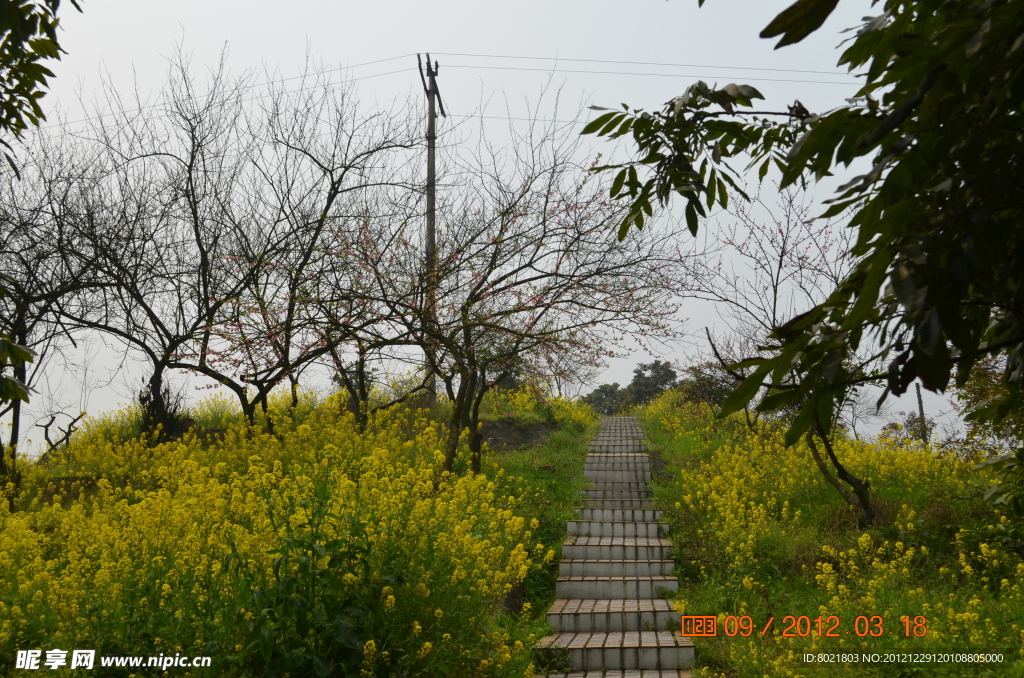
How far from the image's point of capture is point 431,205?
38.5 ft

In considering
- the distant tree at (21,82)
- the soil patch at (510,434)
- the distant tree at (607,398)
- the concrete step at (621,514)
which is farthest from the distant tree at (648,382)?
the distant tree at (21,82)

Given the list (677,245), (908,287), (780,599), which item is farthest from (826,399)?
(677,245)

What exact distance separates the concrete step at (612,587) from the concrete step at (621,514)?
2356 mm

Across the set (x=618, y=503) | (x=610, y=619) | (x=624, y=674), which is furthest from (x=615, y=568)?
(x=618, y=503)

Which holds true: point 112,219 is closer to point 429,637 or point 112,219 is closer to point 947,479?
point 429,637

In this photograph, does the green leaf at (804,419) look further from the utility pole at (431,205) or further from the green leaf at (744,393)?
the utility pole at (431,205)

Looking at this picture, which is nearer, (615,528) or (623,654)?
(623,654)

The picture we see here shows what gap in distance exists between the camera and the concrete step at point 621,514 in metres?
10.0

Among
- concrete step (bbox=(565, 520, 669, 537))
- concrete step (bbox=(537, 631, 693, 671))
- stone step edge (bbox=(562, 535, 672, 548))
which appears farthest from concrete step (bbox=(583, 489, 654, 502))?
concrete step (bbox=(537, 631, 693, 671))

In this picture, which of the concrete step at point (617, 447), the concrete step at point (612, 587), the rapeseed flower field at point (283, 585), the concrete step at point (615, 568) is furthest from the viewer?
the concrete step at point (617, 447)

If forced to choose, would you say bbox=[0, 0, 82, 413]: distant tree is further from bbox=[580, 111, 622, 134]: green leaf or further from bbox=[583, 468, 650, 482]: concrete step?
bbox=[583, 468, 650, 482]: concrete step

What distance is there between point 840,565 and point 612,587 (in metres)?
2.39

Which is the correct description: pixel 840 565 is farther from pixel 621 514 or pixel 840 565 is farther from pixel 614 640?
pixel 621 514

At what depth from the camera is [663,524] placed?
9555mm
